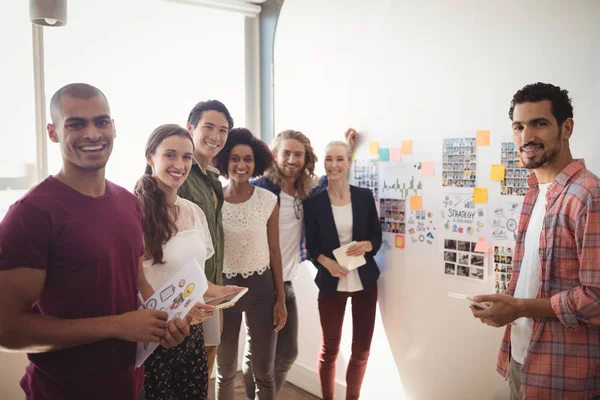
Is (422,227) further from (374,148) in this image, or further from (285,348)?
(285,348)

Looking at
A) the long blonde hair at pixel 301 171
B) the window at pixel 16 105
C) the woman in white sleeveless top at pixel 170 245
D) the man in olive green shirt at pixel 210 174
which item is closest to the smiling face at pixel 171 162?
the woman in white sleeveless top at pixel 170 245

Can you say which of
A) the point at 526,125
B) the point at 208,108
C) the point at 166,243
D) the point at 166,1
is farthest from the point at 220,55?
the point at 526,125

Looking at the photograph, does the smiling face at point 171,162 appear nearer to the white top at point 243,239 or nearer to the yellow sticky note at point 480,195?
the white top at point 243,239

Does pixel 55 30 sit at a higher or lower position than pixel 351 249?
higher

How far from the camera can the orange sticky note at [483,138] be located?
2303mm

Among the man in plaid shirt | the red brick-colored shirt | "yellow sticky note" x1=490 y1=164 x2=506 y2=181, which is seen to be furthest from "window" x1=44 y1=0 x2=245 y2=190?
the red brick-colored shirt

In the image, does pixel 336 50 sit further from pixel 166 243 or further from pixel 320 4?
pixel 166 243

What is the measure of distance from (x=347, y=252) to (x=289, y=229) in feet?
1.23

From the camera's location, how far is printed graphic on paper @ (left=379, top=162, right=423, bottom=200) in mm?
2619

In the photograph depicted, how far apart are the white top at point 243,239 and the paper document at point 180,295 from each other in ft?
3.28

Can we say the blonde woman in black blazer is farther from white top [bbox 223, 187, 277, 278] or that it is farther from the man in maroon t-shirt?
the man in maroon t-shirt

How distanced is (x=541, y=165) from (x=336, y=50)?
1750 millimetres

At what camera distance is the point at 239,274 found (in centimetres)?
245

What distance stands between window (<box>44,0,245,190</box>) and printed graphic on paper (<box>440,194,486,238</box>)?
182cm
